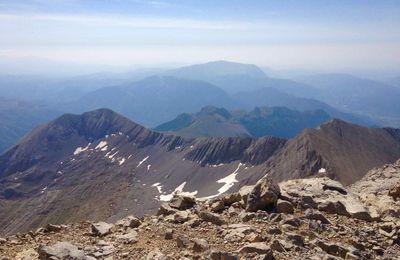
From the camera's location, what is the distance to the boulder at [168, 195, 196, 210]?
2108 cm

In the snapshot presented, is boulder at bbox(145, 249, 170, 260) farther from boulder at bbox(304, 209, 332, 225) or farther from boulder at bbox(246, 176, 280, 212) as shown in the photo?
boulder at bbox(304, 209, 332, 225)

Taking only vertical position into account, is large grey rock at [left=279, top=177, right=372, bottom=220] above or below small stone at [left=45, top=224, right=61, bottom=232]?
above

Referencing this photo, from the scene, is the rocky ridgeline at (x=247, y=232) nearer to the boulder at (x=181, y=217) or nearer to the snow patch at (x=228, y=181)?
the boulder at (x=181, y=217)

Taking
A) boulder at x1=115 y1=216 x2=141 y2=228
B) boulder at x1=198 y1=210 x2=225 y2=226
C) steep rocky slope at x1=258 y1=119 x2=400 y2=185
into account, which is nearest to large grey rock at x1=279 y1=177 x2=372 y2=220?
boulder at x1=198 y1=210 x2=225 y2=226

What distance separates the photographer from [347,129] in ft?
575

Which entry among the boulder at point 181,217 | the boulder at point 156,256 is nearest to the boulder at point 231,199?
the boulder at point 181,217

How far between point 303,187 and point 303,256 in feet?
29.0

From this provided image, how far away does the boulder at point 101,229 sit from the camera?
18078 millimetres

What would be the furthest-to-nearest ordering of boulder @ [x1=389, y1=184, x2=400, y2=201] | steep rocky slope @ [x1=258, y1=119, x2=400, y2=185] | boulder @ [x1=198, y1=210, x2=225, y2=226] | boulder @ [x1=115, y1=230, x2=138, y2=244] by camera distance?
steep rocky slope @ [x1=258, y1=119, x2=400, y2=185] < boulder @ [x1=389, y1=184, x2=400, y2=201] < boulder @ [x1=198, y1=210, x2=225, y2=226] < boulder @ [x1=115, y1=230, x2=138, y2=244]

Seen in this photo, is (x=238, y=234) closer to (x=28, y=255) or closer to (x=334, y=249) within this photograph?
(x=334, y=249)

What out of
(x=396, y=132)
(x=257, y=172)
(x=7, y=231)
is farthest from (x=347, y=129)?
(x=7, y=231)

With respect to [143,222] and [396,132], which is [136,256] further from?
[396,132]

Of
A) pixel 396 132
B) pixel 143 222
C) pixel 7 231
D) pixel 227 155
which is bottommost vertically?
pixel 7 231

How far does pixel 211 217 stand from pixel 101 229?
524cm
